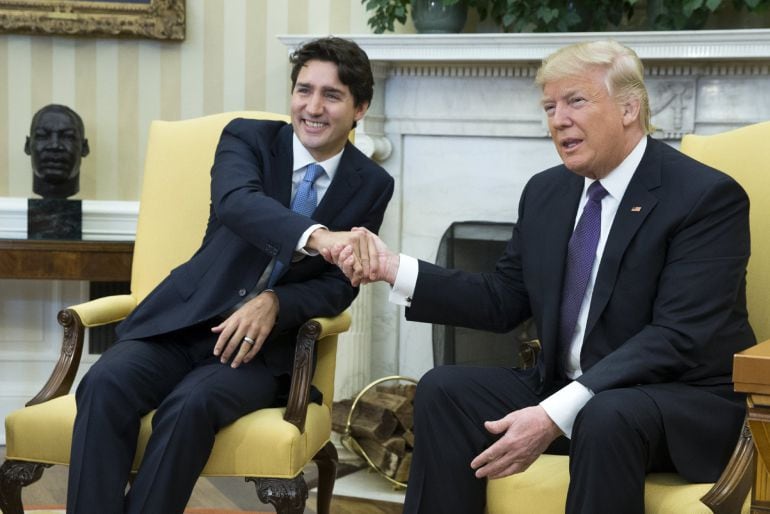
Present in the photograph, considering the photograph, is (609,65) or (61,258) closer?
(609,65)

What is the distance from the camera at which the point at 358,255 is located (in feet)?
8.14

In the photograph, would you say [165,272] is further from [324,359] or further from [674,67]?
[674,67]

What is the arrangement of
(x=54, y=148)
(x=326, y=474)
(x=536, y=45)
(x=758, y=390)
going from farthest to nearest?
1. (x=54, y=148)
2. (x=536, y=45)
3. (x=326, y=474)
4. (x=758, y=390)

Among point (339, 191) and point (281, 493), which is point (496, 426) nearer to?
point (281, 493)

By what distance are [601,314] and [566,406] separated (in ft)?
0.83

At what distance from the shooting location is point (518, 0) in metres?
3.65

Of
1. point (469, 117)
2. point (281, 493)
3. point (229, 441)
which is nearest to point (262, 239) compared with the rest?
point (229, 441)

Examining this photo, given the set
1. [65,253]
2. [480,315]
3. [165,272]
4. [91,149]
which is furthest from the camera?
[91,149]

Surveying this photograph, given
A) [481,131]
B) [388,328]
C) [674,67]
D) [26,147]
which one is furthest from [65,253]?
[674,67]

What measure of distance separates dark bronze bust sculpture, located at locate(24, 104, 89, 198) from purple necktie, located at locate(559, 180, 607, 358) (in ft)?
Result: 7.10

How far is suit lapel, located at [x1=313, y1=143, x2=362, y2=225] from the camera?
107 inches

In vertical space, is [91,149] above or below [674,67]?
below

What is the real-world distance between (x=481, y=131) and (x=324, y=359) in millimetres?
1439

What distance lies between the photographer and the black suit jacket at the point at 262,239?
256cm
